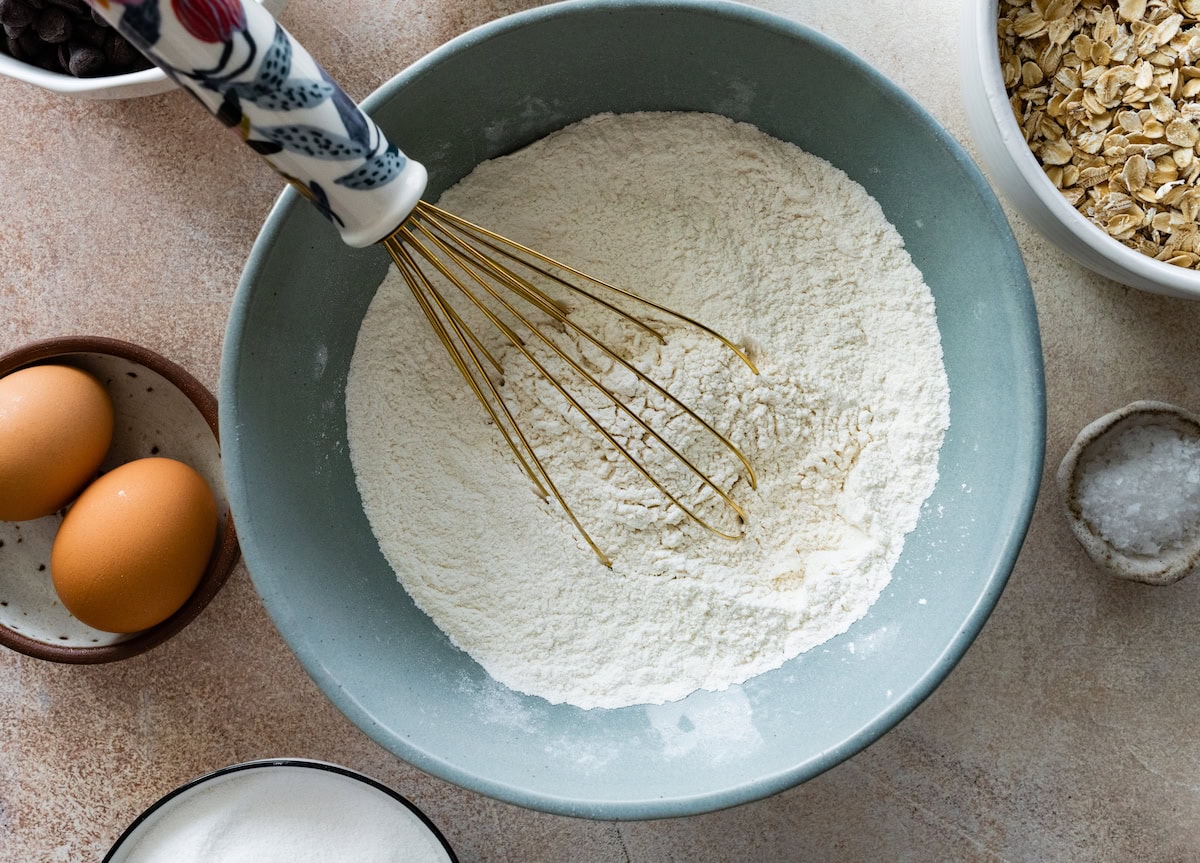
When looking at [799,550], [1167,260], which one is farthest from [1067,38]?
[799,550]

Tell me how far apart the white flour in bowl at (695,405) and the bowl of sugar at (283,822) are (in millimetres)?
191

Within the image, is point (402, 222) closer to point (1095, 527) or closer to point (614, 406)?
point (614, 406)

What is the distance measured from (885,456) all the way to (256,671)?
0.63 meters

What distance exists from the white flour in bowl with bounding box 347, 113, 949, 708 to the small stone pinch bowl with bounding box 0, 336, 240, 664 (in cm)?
16

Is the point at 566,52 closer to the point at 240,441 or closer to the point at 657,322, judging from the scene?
the point at 657,322

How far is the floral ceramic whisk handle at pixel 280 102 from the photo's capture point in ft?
1.58

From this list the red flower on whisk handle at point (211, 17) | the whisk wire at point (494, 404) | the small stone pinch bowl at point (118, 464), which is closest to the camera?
the red flower on whisk handle at point (211, 17)

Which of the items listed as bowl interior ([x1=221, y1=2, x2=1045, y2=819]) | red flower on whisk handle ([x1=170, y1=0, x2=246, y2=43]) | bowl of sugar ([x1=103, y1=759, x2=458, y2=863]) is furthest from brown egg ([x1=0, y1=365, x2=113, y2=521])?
red flower on whisk handle ([x1=170, y1=0, x2=246, y2=43])

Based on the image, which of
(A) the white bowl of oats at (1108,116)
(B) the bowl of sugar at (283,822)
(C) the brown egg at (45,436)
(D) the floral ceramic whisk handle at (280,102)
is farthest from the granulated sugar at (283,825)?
(A) the white bowl of oats at (1108,116)

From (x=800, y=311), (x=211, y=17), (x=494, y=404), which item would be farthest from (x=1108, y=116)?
(x=211, y=17)

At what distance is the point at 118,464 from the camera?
92cm

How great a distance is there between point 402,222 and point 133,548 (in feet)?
1.30

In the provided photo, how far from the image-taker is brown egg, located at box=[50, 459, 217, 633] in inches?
31.7

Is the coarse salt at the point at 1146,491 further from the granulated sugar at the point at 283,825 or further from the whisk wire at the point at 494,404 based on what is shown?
the granulated sugar at the point at 283,825
